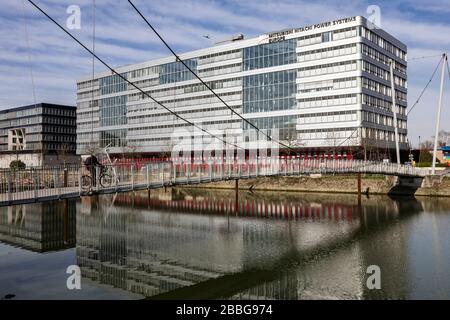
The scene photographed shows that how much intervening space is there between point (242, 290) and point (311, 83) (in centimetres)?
5175

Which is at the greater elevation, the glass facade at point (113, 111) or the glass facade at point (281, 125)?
the glass facade at point (113, 111)

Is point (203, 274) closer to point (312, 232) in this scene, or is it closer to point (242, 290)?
point (242, 290)

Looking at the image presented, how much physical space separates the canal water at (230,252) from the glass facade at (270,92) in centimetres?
3105

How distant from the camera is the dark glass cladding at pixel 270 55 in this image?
6619 cm

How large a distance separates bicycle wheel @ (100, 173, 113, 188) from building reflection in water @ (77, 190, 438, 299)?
379 centimetres

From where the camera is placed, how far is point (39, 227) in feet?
93.1

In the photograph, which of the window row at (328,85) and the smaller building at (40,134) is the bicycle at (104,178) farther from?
the smaller building at (40,134)

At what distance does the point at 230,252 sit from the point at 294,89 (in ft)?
157

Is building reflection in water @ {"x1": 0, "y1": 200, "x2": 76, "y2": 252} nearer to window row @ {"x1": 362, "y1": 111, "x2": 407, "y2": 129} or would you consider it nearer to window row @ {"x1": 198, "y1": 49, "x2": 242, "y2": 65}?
window row @ {"x1": 362, "y1": 111, "x2": 407, "y2": 129}

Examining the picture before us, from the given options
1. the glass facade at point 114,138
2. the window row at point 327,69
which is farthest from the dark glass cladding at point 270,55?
the glass facade at point 114,138

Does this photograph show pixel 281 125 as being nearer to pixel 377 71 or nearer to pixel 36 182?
pixel 377 71

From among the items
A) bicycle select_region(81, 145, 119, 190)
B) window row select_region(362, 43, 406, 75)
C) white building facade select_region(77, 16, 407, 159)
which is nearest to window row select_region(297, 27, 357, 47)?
white building facade select_region(77, 16, 407, 159)

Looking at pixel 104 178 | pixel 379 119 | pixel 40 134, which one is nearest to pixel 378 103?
pixel 379 119
